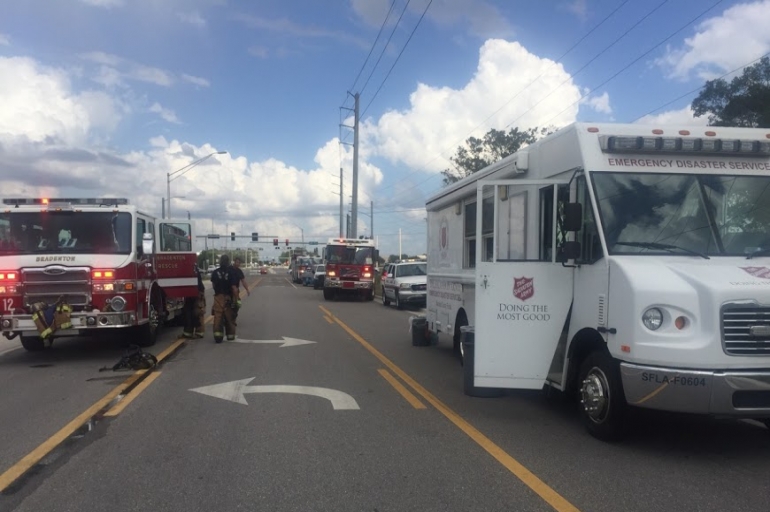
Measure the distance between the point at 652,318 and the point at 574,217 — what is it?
48.1 inches

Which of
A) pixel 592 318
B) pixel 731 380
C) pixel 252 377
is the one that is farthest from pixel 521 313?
pixel 252 377

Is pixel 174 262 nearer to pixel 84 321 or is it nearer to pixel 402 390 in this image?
pixel 84 321

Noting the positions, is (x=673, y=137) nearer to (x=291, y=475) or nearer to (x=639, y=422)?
(x=639, y=422)

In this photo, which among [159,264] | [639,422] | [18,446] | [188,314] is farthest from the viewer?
[188,314]

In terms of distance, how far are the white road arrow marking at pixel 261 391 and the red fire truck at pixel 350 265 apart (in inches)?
823

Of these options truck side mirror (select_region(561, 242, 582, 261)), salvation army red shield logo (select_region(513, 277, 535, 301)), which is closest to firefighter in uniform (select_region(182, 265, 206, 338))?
salvation army red shield logo (select_region(513, 277, 535, 301))

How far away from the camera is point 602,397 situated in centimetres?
597

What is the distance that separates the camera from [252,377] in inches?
372

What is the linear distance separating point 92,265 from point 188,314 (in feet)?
13.0

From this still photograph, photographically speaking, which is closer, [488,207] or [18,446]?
[18,446]

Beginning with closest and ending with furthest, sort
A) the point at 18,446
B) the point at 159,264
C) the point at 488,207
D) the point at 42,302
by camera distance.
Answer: the point at 18,446 → the point at 488,207 → the point at 42,302 → the point at 159,264

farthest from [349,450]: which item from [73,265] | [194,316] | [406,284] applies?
[406,284]

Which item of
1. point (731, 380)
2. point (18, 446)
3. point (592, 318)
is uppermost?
point (592, 318)

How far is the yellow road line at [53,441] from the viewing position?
5184 millimetres
